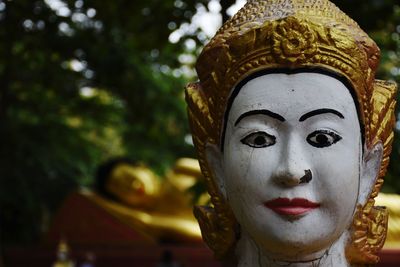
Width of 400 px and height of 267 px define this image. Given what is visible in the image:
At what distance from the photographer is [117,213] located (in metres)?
10.1

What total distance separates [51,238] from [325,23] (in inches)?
316

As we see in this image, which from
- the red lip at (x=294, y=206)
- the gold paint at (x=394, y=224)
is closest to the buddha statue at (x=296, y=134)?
the red lip at (x=294, y=206)

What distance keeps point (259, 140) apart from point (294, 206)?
1.00 ft

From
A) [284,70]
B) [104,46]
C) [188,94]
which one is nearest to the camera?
[284,70]

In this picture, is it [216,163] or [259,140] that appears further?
[216,163]

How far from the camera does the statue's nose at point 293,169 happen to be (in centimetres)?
282

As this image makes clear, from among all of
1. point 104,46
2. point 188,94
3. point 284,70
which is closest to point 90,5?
point 104,46

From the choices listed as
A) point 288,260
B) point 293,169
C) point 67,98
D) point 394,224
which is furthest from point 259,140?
point 67,98

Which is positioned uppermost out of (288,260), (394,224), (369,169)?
(369,169)

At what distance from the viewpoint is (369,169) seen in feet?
10.5

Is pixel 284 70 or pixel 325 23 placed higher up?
pixel 325 23

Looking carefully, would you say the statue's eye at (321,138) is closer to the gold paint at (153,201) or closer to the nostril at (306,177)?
→ the nostril at (306,177)

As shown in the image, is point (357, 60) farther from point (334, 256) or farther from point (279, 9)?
point (334, 256)

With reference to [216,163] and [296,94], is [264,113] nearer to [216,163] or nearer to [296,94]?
[296,94]
